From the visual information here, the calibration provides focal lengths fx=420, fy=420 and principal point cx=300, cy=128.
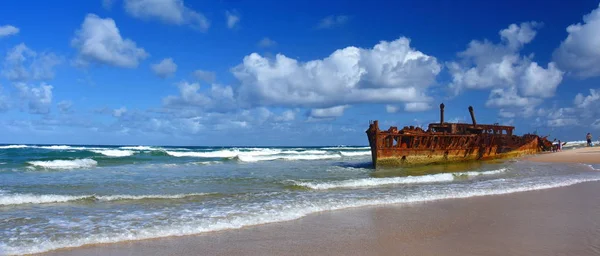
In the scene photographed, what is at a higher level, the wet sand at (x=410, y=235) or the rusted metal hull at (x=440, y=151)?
the rusted metal hull at (x=440, y=151)

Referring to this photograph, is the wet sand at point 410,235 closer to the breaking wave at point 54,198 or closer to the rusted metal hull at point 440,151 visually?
the breaking wave at point 54,198

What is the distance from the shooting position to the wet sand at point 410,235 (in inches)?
217

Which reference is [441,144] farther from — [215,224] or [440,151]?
[215,224]

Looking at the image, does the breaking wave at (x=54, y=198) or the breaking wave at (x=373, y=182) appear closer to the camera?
the breaking wave at (x=54, y=198)

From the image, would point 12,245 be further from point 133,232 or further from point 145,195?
point 145,195

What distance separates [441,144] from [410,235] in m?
18.0

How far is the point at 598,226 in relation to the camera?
6926mm

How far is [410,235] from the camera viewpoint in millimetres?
6316

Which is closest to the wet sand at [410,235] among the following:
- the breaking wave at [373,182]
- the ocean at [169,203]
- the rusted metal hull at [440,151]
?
the ocean at [169,203]

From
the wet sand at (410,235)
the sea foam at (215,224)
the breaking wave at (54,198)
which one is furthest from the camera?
the breaking wave at (54,198)

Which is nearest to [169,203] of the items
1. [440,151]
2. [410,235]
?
[410,235]

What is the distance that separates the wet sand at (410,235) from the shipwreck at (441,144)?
1160 cm

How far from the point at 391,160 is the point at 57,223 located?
16196 mm

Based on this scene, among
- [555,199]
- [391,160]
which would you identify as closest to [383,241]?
[555,199]
